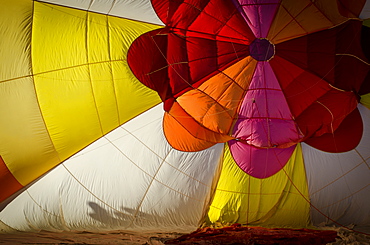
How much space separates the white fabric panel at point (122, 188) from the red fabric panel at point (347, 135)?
1074 millimetres

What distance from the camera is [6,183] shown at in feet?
11.7

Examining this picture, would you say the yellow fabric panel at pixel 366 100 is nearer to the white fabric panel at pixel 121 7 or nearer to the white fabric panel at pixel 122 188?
the white fabric panel at pixel 122 188

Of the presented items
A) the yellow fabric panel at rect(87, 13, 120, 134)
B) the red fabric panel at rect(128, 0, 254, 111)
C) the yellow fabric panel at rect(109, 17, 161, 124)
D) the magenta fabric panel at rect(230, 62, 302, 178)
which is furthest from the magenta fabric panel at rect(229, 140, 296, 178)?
the yellow fabric panel at rect(87, 13, 120, 134)

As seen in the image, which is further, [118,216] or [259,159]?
[259,159]

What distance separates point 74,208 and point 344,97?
2.32 m

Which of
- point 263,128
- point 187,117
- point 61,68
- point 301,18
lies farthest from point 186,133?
point 301,18

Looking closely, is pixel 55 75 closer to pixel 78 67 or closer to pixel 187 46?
pixel 78 67

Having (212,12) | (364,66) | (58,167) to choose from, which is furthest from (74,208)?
(364,66)

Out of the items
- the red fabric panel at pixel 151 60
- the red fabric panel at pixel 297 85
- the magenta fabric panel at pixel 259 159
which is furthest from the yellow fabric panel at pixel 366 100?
the red fabric panel at pixel 151 60

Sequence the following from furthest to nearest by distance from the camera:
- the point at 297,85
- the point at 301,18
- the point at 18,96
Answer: the point at 297,85
the point at 301,18
the point at 18,96

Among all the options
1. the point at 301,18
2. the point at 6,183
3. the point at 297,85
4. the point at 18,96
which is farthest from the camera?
the point at 297,85

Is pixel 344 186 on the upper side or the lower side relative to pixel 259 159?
lower

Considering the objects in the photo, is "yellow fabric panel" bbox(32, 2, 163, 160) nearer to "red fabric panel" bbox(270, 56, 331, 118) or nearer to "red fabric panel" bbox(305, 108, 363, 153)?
"red fabric panel" bbox(270, 56, 331, 118)

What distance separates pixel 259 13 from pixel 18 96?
6.49 ft
